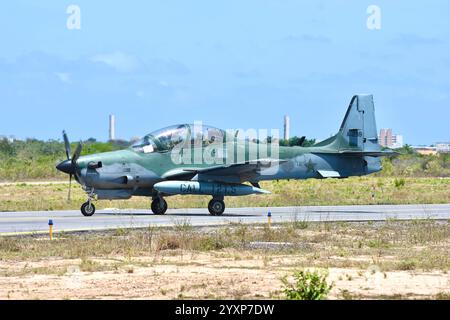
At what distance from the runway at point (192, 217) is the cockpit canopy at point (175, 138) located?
2.31 meters

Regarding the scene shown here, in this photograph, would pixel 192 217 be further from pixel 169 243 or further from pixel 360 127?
pixel 169 243

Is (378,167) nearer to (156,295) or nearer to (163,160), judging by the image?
(163,160)

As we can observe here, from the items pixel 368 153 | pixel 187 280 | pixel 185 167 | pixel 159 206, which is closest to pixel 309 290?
pixel 187 280

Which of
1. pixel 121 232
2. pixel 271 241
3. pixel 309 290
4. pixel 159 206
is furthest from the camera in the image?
pixel 159 206

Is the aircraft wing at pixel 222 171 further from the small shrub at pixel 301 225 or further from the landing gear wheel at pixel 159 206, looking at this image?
the small shrub at pixel 301 225

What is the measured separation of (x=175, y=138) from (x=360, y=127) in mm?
8302

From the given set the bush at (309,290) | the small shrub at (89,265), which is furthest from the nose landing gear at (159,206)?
the bush at (309,290)

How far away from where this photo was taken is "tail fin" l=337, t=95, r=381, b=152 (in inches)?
1447

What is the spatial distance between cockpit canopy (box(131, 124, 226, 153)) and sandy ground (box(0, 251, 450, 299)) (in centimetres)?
1304

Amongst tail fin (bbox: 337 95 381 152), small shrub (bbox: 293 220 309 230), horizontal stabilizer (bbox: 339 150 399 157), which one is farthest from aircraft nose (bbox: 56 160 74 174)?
tail fin (bbox: 337 95 381 152)

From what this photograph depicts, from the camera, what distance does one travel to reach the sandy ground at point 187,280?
14.7 meters

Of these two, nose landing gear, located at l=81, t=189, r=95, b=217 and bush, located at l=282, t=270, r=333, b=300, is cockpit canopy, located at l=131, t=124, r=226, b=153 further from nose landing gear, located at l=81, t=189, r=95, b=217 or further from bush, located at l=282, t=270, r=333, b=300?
bush, located at l=282, t=270, r=333, b=300

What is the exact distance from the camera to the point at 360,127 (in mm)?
37094
